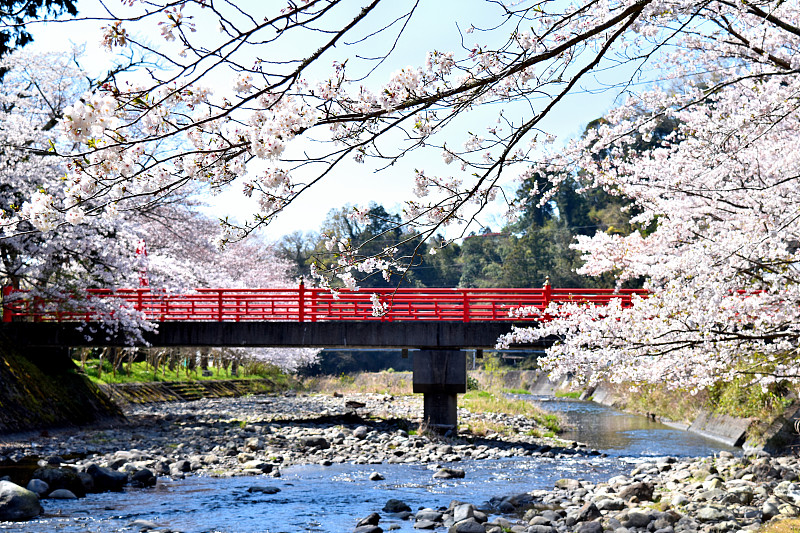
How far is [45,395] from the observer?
58.3 ft

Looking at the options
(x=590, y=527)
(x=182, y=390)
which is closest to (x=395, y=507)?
(x=590, y=527)

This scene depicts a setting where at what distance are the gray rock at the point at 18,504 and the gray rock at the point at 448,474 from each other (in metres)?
A: 6.53

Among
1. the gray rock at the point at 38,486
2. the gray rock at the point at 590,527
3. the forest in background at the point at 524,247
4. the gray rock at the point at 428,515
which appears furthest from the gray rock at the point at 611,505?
the forest in background at the point at 524,247

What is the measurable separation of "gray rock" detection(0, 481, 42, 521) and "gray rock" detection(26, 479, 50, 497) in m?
0.92

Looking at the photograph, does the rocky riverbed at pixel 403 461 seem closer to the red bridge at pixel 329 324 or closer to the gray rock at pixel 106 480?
the gray rock at pixel 106 480

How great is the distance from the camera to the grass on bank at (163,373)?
2774 centimetres

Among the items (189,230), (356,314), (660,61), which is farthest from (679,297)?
(189,230)

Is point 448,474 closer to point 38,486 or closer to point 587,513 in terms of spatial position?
point 587,513

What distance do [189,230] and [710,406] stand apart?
16.6 metres

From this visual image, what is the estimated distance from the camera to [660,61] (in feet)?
32.7

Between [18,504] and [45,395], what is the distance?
10.0 metres

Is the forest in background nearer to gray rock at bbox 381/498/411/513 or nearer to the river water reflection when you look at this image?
the river water reflection

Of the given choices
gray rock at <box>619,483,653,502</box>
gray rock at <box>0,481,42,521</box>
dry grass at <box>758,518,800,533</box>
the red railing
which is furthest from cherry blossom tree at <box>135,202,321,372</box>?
gray rock at <box>619,483,653,502</box>

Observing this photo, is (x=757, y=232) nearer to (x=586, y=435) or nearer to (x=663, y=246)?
(x=663, y=246)
